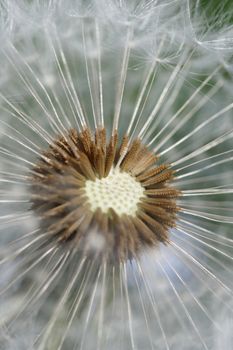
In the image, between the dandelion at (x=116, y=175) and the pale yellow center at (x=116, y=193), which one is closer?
the dandelion at (x=116, y=175)

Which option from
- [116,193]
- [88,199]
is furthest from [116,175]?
[88,199]

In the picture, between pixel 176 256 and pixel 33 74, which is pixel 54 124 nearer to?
pixel 33 74

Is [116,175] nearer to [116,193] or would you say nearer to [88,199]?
[116,193]

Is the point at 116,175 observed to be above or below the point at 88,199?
above

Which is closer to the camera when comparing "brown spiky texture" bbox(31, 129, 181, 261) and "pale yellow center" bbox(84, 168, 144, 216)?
"brown spiky texture" bbox(31, 129, 181, 261)

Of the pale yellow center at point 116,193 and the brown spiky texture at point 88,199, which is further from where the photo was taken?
the pale yellow center at point 116,193

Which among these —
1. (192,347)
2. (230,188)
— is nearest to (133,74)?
(230,188)
